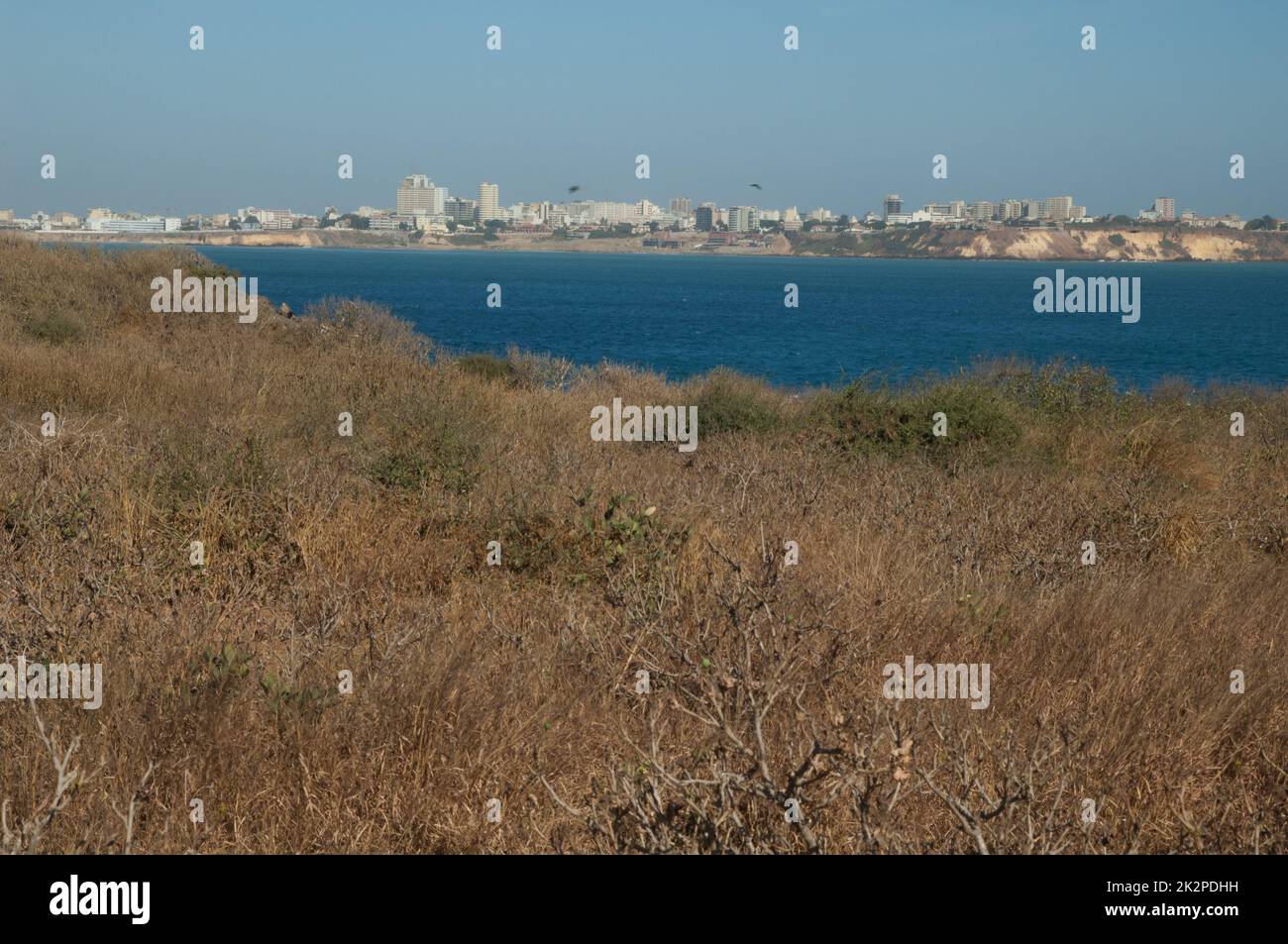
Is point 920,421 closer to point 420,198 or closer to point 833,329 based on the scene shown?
point 833,329

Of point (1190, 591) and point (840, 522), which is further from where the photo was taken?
point (840, 522)

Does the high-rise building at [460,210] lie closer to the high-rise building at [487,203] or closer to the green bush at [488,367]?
the high-rise building at [487,203]

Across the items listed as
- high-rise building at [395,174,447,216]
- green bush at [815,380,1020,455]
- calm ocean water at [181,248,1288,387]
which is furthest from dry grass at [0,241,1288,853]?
high-rise building at [395,174,447,216]

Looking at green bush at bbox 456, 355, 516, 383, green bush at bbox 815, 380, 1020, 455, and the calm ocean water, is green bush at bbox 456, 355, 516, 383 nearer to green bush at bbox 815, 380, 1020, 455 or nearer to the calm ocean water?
the calm ocean water

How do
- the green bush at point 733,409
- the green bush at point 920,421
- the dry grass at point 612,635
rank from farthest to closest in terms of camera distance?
1. the green bush at point 733,409
2. the green bush at point 920,421
3. the dry grass at point 612,635

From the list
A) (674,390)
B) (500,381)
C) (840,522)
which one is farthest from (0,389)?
(840,522)

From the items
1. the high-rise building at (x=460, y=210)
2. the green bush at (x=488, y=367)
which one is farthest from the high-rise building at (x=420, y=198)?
the green bush at (x=488, y=367)

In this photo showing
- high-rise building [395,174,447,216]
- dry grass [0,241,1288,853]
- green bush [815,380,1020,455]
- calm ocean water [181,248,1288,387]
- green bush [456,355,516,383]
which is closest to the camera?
dry grass [0,241,1288,853]

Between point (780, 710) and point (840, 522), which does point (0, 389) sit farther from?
point (780, 710)
